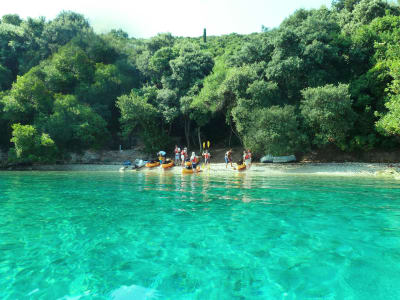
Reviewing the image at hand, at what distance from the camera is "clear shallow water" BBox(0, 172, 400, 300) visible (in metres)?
3.75

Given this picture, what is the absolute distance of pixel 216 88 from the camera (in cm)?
3166

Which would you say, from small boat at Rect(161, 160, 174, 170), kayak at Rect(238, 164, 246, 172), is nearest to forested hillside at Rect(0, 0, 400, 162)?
kayak at Rect(238, 164, 246, 172)

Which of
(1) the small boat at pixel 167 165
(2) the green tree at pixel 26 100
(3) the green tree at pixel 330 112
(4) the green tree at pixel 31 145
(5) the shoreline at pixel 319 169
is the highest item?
(2) the green tree at pixel 26 100

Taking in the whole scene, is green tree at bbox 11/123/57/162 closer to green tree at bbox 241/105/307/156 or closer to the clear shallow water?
green tree at bbox 241/105/307/156

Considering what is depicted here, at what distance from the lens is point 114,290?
372 centimetres

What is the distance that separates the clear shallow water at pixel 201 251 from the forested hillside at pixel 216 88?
17.7 metres

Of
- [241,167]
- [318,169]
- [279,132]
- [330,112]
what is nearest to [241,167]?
[241,167]

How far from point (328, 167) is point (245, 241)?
21.0 metres

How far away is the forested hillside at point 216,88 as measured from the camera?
2464 centimetres

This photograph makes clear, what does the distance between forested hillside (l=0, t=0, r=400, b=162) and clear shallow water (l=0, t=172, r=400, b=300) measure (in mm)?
17741

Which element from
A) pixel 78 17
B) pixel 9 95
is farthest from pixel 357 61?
pixel 78 17

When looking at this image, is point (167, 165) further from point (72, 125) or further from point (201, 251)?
point (201, 251)

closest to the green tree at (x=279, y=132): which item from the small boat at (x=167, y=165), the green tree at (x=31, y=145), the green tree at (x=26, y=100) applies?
the small boat at (x=167, y=165)

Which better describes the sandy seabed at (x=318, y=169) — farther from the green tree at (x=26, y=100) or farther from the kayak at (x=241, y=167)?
the green tree at (x=26, y=100)
